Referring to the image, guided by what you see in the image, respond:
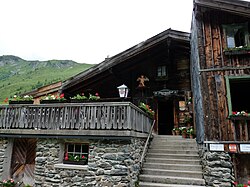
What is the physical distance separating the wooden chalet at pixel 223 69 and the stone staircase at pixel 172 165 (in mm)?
1090

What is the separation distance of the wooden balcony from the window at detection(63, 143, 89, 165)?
782mm

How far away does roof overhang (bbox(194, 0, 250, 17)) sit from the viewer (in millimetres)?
6676

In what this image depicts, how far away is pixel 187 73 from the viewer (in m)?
10.6

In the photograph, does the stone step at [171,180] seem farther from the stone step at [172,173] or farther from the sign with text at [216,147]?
the sign with text at [216,147]

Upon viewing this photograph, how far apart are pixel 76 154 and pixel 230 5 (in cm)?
770

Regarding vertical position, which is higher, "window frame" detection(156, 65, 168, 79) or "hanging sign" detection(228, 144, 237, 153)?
"window frame" detection(156, 65, 168, 79)


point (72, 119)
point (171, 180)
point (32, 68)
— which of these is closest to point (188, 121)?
point (171, 180)

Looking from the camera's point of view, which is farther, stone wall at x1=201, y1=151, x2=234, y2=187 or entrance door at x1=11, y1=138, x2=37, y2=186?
entrance door at x1=11, y1=138, x2=37, y2=186

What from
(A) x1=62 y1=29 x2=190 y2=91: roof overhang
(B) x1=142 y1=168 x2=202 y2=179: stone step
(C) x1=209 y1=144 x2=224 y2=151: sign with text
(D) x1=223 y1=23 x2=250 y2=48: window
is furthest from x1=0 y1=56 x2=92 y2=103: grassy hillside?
(C) x1=209 y1=144 x2=224 y2=151: sign with text

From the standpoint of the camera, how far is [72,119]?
6770 millimetres

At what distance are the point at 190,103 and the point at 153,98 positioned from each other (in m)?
2.03

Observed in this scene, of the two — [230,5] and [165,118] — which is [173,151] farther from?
[230,5]

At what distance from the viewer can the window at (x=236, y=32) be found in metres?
6.95

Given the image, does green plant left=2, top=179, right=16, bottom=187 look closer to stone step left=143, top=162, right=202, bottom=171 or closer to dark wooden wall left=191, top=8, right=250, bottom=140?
stone step left=143, top=162, right=202, bottom=171
